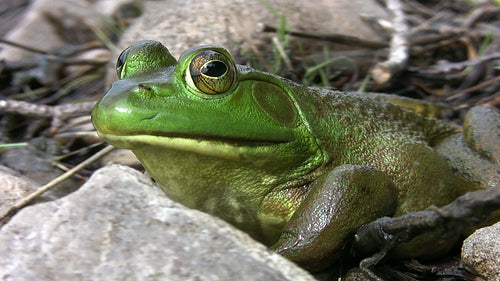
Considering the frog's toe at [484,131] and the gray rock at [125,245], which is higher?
the frog's toe at [484,131]

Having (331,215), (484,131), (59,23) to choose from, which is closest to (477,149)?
(484,131)

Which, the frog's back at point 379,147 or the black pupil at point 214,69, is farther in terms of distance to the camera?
the frog's back at point 379,147

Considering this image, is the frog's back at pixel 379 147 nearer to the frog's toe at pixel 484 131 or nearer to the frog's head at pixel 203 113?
the frog's head at pixel 203 113

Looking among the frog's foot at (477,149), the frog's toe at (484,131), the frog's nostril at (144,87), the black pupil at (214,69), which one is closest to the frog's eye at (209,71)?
the black pupil at (214,69)

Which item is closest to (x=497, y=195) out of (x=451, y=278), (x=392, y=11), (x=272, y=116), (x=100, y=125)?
(x=451, y=278)

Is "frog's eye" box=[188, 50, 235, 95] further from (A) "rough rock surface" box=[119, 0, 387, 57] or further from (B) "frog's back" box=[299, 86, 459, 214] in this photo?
(A) "rough rock surface" box=[119, 0, 387, 57]

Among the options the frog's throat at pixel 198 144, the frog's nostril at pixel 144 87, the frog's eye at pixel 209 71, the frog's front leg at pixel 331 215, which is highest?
the frog's eye at pixel 209 71

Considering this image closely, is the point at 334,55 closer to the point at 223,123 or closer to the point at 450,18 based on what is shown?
the point at 450,18

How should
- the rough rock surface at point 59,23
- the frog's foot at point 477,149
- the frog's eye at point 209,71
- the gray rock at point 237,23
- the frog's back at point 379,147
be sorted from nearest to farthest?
the frog's eye at point 209,71 → the frog's back at point 379,147 → the frog's foot at point 477,149 → the gray rock at point 237,23 → the rough rock surface at point 59,23

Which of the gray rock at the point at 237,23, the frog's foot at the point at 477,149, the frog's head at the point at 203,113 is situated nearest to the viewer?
the frog's head at the point at 203,113
